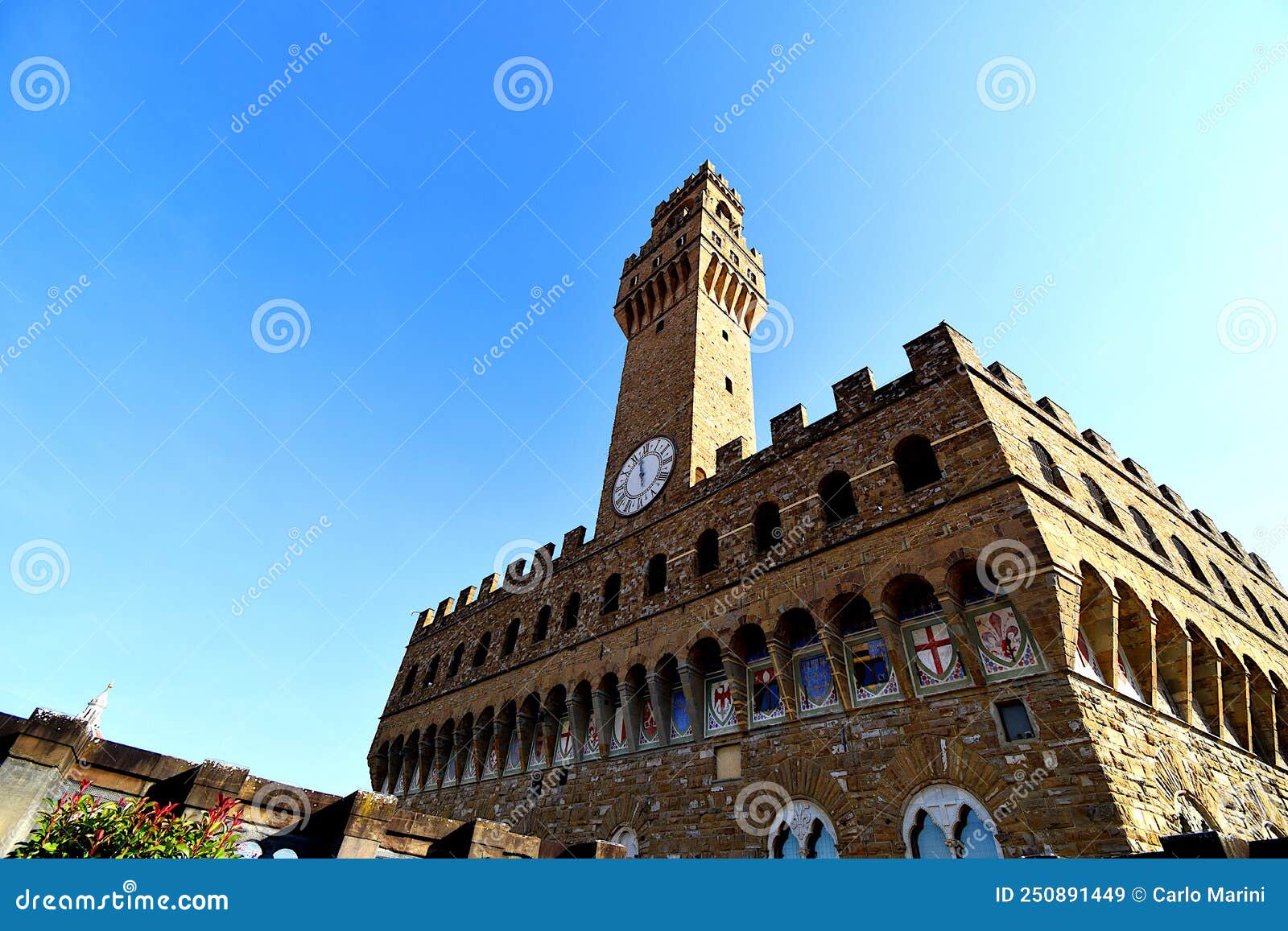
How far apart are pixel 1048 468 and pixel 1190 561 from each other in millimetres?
7211

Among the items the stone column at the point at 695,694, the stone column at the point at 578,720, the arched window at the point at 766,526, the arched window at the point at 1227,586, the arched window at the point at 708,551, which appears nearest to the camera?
the stone column at the point at 695,694

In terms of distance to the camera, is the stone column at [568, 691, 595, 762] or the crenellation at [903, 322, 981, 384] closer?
the crenellation at [903, 322, 981, 384]

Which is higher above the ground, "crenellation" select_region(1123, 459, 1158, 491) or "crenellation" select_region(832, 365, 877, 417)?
"crenellation" select_region(1123, 459, 1158, 491)

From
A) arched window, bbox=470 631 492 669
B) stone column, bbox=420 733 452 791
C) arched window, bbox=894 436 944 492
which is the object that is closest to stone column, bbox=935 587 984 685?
arched window, bbox=894 436 944 492

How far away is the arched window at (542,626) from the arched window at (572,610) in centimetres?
74

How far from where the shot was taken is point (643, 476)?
17.4 m

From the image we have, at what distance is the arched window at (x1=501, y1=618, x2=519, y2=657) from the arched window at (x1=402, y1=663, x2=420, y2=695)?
19.1ft

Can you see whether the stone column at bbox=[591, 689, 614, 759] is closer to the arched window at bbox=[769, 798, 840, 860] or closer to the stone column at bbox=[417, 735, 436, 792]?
the arched window at bbox=[769, 798, 840, 860]

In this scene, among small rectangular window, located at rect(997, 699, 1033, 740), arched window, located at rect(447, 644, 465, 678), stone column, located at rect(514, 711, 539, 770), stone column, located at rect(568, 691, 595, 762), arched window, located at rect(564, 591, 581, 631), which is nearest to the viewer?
small rectangular window, located at rect(997, 699, 1033, 740)

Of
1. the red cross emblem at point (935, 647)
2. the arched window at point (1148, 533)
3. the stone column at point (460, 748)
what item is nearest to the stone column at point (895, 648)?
the red cross emblem at point (935, 647)
